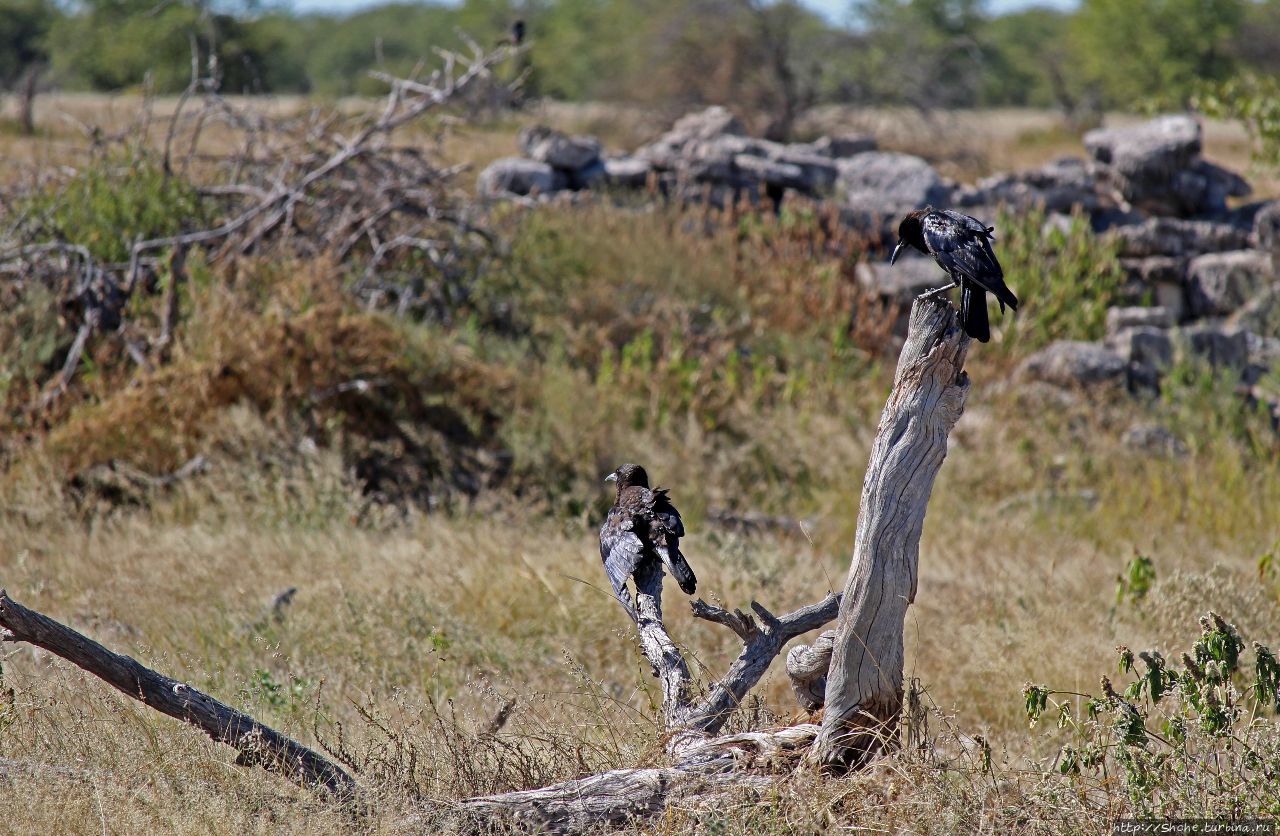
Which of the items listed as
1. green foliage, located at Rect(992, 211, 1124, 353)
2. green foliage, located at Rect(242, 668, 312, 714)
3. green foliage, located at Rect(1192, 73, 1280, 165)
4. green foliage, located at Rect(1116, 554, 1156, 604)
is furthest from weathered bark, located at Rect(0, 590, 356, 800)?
green foliage, located at Rect(1192, 73, 1280, 165)

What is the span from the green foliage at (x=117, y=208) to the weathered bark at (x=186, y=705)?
5803 millimetres

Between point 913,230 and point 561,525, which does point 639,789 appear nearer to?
point 913,230

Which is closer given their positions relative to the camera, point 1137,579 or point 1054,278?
point 1137,579

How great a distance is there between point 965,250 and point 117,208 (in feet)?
22.6

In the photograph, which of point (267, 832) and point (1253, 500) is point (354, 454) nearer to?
point (267, 832)

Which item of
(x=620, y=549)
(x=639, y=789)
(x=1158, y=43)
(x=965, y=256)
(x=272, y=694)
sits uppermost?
(x=1158, y=43)

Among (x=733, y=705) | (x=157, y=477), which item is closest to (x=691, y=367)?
(x=157, y=477)

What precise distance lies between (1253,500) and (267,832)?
658cm

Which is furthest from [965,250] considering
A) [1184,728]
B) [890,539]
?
[1184,728]

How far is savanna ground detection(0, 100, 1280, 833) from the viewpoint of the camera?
335cm

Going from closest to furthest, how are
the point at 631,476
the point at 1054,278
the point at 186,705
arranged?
the point at 186,705 < the point at 631,476 < the point at 1054,278

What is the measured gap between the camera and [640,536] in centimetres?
344

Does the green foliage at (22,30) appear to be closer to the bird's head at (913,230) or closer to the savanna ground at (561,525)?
the savanna ground at (561,525)

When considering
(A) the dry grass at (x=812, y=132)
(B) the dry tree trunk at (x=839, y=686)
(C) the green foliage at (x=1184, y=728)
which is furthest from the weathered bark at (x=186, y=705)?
(A) the dry grass at (x=812, y=132)
